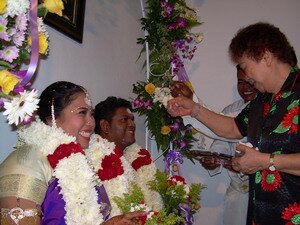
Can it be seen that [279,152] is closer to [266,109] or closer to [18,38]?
[266,109]

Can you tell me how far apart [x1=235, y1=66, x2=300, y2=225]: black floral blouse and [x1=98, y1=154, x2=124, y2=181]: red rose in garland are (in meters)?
0.91

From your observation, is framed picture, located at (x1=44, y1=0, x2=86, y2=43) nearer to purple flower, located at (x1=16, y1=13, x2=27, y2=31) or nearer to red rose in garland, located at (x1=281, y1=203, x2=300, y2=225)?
purple flower, located at (x1=16, y1=13, x2=27, y2=31)

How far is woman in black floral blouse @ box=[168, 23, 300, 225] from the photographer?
2.03 meters

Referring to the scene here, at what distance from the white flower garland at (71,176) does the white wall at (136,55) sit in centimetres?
30

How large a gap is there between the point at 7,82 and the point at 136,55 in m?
3.20

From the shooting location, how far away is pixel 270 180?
6.88 feet

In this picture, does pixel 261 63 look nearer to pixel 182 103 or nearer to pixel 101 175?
pixel 182 103

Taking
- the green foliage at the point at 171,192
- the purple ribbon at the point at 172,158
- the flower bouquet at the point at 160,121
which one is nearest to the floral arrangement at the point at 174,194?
the green foliage at the point at 171,192

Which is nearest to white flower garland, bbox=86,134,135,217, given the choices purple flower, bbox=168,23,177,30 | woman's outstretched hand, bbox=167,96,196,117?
woman's outstretched hand, bbox=167,96,196,117

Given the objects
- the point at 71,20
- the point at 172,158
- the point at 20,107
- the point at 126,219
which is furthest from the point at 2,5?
the point at 172,158

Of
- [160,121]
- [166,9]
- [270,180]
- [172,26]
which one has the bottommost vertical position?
[270,180]

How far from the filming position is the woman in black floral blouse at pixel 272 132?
203cm

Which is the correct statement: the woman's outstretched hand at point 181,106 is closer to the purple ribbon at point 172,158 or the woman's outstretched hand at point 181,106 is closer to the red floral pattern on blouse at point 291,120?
the red floral pattern on blouse at point 291,120

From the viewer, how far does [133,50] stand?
415 centimetres
